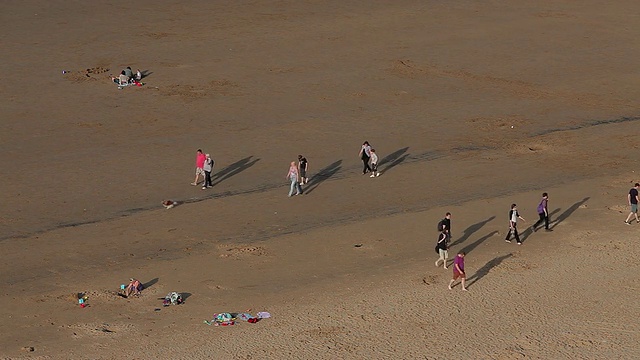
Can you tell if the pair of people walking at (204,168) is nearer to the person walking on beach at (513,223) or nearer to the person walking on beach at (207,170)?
the person walking on beach at (207,170)

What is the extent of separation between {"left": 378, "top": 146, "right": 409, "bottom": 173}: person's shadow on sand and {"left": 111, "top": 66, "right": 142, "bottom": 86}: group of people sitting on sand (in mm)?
10668

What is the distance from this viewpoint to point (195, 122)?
38250mm

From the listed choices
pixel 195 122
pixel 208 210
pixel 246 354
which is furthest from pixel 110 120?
pixel 246 354

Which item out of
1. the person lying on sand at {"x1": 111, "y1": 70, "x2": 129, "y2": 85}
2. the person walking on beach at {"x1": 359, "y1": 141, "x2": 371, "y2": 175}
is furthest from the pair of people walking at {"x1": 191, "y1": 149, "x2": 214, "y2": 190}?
the person lying on sand at {"x1": 111, "y1": 70, "x2": 129, "y2": 85}

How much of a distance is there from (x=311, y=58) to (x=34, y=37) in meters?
11.4

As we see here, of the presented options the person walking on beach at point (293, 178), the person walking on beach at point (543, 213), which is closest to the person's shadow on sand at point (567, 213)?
the person walking on beach at point (543, 213)

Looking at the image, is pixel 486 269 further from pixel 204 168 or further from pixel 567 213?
pixel 204 168

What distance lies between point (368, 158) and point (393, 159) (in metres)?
1.46

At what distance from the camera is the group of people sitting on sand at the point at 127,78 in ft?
135

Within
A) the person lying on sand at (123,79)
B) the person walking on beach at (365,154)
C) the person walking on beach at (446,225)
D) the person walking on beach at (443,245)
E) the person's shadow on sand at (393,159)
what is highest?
the person lying on sand at (123,79)

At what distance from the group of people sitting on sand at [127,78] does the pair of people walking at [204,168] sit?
8.52 meters

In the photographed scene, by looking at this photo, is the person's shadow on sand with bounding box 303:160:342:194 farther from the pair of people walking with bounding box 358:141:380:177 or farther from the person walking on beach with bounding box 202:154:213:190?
the person walking on beach with bounding box 202:154:213:190

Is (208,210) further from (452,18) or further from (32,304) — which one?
(452,18)

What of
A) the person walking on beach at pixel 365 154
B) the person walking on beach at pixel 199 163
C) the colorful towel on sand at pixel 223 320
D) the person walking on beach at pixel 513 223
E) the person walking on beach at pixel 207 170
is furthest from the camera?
the person walking on beach at pixel 365 154
